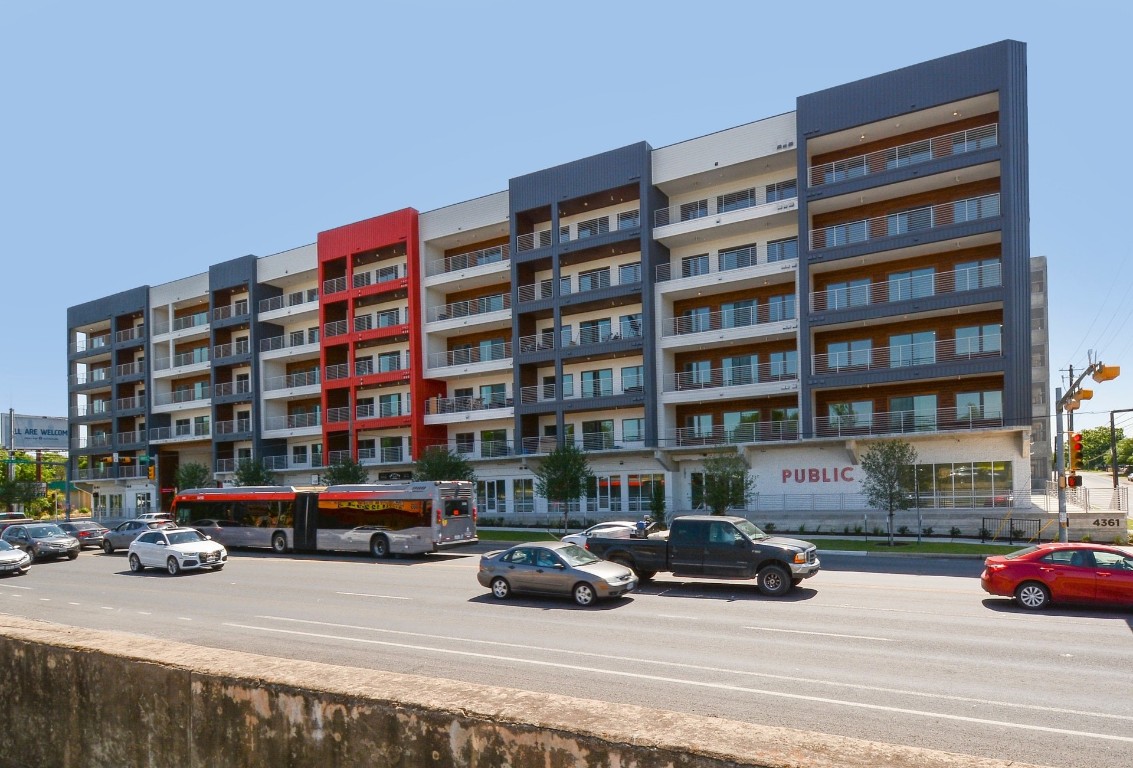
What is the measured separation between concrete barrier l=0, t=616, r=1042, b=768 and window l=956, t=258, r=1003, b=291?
36.7 metres

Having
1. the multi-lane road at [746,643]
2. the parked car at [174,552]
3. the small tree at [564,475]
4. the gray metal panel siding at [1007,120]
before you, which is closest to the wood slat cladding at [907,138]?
the gray metal panel siding at [1007,120]

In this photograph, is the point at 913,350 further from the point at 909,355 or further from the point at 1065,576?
the point at 1065,576

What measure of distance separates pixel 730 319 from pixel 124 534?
32225 mm

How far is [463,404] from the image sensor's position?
165 ft

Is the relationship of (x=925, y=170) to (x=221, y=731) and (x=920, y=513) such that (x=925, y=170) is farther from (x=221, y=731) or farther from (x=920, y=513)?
(x=221, y=731)

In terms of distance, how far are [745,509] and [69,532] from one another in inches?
1316

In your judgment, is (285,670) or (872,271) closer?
(285,670)

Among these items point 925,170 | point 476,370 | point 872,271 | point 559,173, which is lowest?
point 476,370

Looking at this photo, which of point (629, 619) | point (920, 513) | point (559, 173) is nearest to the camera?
point (629, 619)

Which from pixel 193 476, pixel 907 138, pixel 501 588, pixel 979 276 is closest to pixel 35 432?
pixel 193 476

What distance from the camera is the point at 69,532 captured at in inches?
1425

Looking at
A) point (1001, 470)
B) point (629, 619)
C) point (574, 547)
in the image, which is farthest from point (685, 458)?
point (629, 619)

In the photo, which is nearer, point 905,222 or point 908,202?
point 905,222

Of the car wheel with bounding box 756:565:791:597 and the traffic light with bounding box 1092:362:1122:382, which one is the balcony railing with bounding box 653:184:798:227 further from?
the car wheel with bounding box 756:565:791:597
